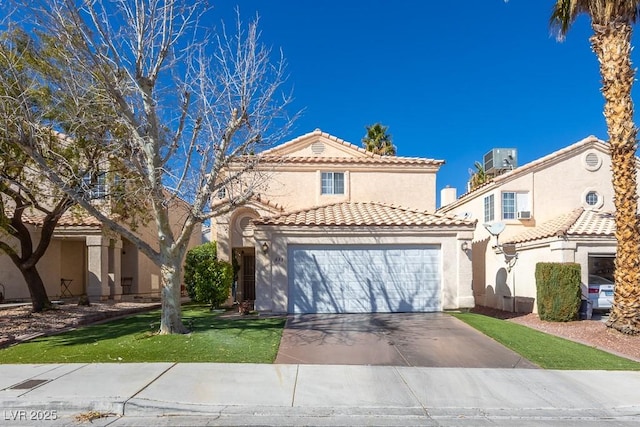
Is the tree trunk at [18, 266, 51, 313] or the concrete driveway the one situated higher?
the tree trunk at [18, 266, 51, 313]

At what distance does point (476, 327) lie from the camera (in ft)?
39.2

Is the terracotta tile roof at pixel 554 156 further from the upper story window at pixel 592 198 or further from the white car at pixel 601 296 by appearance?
the white car at pixel 601 296

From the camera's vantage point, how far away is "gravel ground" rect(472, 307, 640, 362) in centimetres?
1075

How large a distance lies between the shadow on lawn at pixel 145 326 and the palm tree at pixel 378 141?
71.1 ft

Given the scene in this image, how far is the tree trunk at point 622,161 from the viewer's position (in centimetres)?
1178

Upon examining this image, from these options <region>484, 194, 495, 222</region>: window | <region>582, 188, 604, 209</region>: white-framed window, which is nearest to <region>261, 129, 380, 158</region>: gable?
<region>484, 194, 495, 222</region>: window

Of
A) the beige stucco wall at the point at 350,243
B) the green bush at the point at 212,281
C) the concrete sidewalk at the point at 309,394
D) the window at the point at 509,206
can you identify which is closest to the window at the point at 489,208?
the window at the point at 509,206

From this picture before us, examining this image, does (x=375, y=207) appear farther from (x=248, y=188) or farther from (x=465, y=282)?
(x=248, y=188)

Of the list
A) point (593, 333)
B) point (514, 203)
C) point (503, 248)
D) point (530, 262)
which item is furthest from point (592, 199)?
point (593, 333)

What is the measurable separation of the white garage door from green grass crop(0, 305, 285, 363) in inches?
84.2

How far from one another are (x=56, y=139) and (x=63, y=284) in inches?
403

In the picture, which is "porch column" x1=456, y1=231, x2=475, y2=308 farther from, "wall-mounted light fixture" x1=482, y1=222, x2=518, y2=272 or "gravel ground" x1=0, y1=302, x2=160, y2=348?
"gravel ground" x1=0, y1=302, x2=160, y2=348

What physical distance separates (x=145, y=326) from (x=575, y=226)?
1349 centimetres

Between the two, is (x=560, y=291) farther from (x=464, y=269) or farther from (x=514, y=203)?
(x=514, y=203)
